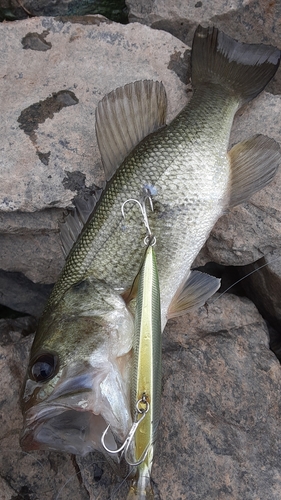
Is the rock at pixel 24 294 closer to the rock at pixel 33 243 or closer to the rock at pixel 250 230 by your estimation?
the rock at pixel 33 243

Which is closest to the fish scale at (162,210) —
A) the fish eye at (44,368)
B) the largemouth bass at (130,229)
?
the largemouth bass at (130,229)

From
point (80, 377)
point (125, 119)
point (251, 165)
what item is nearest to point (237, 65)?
point (251, 165)

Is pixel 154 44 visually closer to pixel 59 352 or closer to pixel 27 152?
pixel 27 152

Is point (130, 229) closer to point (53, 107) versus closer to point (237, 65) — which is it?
point (53, 107)

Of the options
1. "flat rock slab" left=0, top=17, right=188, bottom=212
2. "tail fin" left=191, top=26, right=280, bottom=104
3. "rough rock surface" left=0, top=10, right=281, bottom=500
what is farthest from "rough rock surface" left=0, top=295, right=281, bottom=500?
"tail fin" left=191, top=26, right=280, bottom=104

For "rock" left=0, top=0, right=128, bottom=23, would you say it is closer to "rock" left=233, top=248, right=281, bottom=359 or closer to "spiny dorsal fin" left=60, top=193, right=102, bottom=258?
"spiny dorsal fin" left=60, top=193, right=102, bottom=258

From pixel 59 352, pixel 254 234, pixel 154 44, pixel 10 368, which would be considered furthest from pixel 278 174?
pixel 10 368
